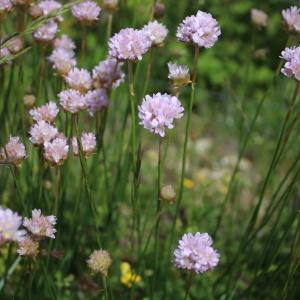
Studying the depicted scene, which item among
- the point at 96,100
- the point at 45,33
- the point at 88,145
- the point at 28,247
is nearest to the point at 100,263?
the point at 28,247

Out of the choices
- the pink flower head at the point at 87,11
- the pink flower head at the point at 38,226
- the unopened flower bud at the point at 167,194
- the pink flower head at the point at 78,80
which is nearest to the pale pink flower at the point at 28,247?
the pink flower head at the point at 38,226

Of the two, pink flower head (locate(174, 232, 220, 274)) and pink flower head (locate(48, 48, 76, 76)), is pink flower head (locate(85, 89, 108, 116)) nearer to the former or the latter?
pink flower head (locate(48, 48, 76, 76))

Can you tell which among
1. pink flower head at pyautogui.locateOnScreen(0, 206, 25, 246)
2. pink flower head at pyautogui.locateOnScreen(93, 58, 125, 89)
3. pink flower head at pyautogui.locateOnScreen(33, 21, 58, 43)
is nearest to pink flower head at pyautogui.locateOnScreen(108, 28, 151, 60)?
pink flower head at pyautogui.locateOnScreen(93, 58, 125, 89)

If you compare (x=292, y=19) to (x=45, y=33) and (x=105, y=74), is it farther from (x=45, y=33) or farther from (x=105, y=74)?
(x=45, y=33)

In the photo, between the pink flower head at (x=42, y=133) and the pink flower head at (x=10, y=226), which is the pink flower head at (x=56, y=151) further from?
the pink flower head at (x=10, y=226)

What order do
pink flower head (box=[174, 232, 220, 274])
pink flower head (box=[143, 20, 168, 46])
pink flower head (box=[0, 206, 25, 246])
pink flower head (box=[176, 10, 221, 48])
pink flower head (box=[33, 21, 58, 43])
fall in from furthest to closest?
1. pink flower head (box=[33, 21, 58, 43])
2. pink flower head (box=[143, 20, 168, 46])
3. pink flower head (box=[176, 10, 221, 48])
4. pink flower head (box=[174, 232, 220, 274])
5. pink flower head (box=[0, 206, 25, 246])

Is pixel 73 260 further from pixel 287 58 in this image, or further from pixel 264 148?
pixel 264 148

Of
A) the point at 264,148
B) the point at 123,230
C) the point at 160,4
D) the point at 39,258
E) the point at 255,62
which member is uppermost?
the point at 255,62

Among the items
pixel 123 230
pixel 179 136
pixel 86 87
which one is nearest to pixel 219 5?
pixel 179 136
